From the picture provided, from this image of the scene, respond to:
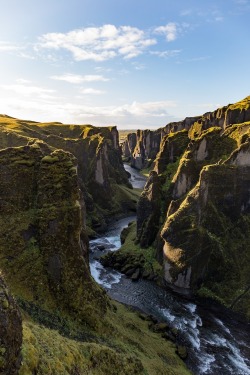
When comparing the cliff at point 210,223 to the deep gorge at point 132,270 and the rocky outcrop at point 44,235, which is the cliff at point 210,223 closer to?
the deep gorge at point 132,270

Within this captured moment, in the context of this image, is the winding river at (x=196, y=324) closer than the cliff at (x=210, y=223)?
Yes

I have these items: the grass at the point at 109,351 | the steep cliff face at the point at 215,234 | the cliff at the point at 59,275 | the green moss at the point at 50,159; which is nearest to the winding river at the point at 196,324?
the grass at the point at 109,351

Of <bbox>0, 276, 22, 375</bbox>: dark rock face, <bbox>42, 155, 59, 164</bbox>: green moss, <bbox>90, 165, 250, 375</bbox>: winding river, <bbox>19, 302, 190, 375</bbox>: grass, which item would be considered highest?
<bbox>42, 155, 59, 164</bbox>: green moss

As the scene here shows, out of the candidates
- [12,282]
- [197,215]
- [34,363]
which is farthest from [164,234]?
[34,363]

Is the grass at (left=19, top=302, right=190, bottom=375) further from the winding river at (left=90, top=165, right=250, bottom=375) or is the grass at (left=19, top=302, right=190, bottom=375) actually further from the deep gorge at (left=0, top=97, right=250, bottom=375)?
the winding river at (left=90, top=165, right=250, bottom=375)

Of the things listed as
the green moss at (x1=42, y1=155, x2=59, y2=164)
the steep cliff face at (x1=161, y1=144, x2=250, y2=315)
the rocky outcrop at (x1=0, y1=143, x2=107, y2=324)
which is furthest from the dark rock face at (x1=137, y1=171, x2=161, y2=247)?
the green moss at (x1=42, y1=155, x2=59, y2=164)

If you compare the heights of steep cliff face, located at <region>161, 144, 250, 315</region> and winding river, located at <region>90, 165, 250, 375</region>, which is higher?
steep cliff face, located at <region>161, 144, 250, 315</region>
